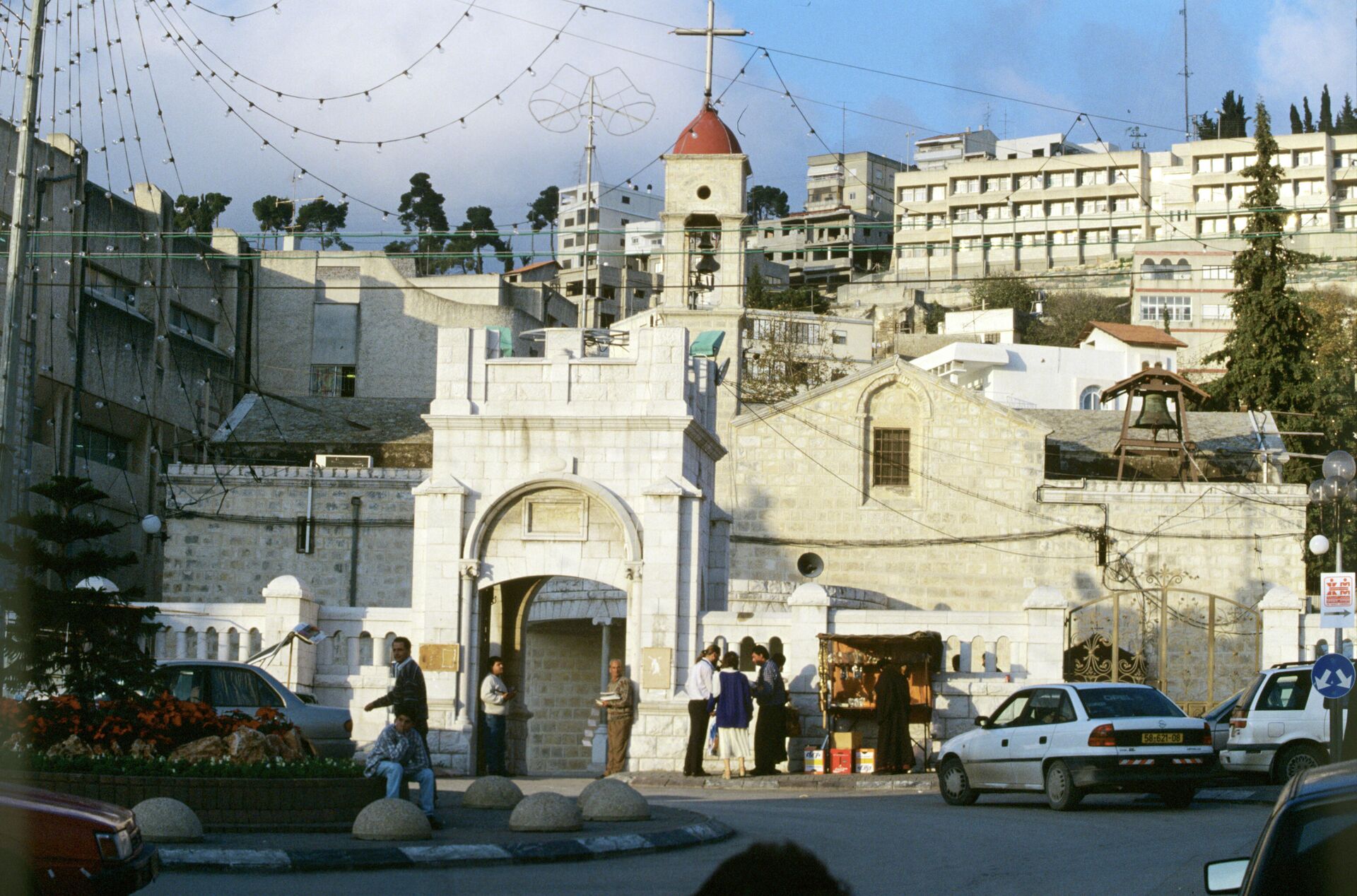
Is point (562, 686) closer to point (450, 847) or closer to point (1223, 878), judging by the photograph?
point (450, 847)

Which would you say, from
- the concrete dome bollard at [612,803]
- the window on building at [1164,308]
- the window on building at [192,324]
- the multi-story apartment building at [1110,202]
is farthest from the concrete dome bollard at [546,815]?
the multi-story apartment building at [1110,202]

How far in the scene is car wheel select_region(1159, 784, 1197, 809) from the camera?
19.0 m

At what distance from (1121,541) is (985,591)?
3.51m

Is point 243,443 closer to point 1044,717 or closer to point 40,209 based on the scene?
point 40,209

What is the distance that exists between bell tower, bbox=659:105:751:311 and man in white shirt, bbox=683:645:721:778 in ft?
66.7

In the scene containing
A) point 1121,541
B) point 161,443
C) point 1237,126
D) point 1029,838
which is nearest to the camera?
point 1029,838

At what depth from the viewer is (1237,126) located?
11381cm

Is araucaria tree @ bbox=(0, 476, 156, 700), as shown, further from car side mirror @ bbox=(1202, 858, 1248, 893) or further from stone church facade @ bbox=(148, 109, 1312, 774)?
car side mirror @ bbox=(1202, 858, 1248, 893)

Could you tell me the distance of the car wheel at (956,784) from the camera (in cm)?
1991

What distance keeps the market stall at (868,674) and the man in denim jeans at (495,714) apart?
4.27 metres

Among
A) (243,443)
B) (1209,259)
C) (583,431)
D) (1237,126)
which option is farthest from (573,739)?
(1237,126)

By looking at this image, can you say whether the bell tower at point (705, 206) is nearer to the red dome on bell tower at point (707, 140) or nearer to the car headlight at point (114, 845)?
Result: the red dome on bell tower at point (707, 140)

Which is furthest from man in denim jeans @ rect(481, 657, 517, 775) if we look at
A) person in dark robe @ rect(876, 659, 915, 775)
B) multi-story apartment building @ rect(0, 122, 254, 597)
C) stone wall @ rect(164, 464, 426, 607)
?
stone wall @ rect(164, 464, 426, 607)

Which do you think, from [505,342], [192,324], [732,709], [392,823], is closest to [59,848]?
[392,823]
